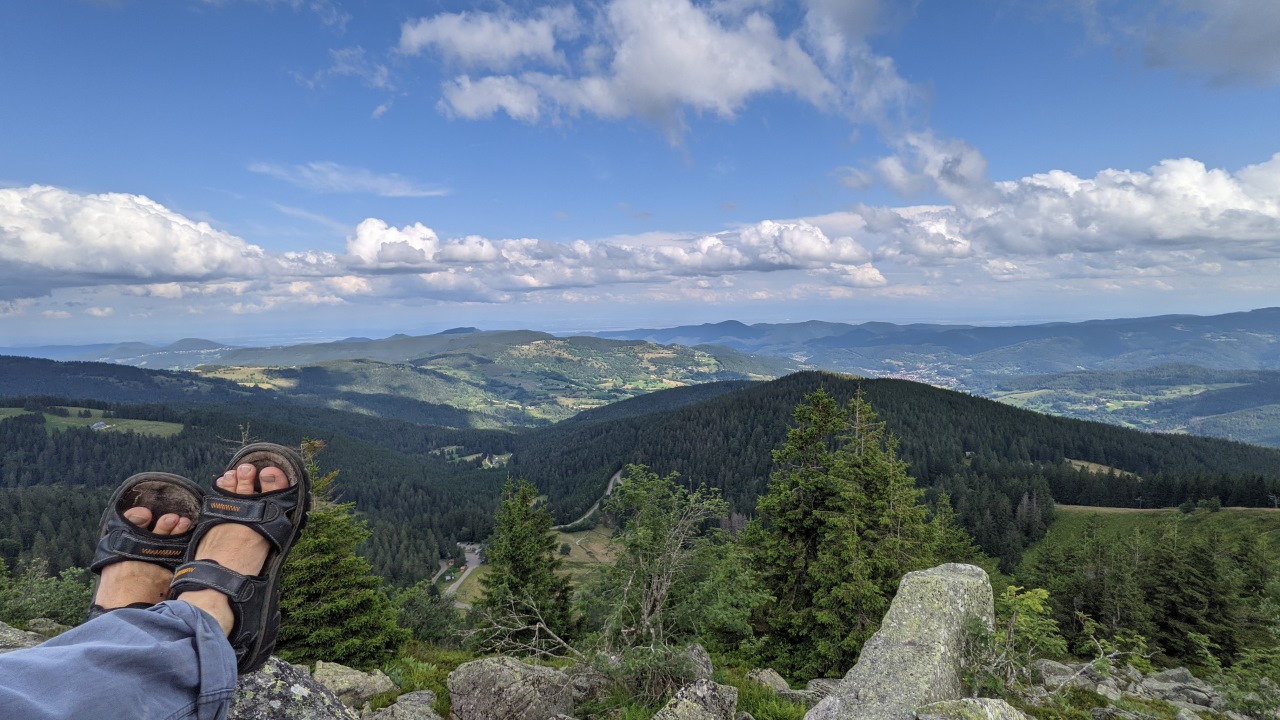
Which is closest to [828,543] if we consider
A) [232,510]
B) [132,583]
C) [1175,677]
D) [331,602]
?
[232,510]

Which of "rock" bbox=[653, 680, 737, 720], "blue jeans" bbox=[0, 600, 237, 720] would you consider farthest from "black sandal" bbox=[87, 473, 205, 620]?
"rock" bbox=[653, 680, 737, 720]

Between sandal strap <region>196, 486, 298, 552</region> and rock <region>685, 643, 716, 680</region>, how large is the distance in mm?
6349

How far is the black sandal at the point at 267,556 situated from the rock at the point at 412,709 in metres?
3.67

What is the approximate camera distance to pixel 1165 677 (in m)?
24.7

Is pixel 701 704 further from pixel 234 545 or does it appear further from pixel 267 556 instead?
pixel 234 545

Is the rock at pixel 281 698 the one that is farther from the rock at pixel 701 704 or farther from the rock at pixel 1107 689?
the rock at pixel 1107 689

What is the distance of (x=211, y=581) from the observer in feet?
17.3

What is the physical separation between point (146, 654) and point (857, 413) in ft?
81.0

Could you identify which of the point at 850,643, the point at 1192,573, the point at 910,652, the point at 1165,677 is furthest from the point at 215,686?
the point at 1192,573

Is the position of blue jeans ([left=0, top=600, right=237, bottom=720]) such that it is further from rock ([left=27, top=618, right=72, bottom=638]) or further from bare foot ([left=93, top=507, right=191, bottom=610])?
rock ([left=27, top=618, right=72, bottom=638])

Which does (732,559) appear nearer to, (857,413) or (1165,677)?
(857,413)

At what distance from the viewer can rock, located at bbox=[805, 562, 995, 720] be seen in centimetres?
768

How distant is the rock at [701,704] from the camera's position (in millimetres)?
6969

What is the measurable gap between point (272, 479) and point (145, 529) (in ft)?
5.56
